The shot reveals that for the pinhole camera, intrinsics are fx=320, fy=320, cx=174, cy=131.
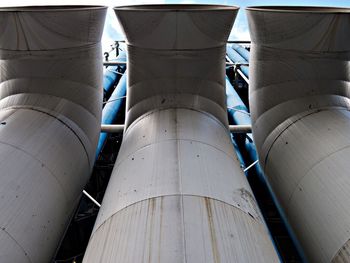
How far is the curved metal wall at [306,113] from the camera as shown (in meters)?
2.63

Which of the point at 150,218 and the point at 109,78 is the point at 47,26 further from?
the point at 109,78

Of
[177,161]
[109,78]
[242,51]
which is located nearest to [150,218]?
[177,161]

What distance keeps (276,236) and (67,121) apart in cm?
366

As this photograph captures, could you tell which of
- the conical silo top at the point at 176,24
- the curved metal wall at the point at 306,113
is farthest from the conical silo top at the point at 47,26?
the curved metal wall at the point at 306,113

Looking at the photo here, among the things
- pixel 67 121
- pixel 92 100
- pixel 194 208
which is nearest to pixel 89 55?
pixel 92 100

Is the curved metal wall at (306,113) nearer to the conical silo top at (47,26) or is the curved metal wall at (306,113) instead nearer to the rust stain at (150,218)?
the rust stain at (150,218)

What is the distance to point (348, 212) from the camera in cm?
240

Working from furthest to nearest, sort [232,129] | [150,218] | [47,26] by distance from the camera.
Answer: [232,129]
[47,26]
[150,218]

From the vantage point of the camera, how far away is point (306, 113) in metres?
3.41

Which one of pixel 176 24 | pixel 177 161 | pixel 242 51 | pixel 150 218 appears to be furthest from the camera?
pixel 242 51

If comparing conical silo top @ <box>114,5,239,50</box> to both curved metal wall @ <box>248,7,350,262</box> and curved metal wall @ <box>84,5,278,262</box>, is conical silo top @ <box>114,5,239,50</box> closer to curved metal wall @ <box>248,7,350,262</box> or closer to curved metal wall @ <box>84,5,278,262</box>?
curved metal wall @ <box>84,5,278,262</box>

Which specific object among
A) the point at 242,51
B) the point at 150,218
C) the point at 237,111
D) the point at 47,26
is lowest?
the point at 150,218

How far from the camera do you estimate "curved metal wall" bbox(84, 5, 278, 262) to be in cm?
200

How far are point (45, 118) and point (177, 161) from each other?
5.10 feet
